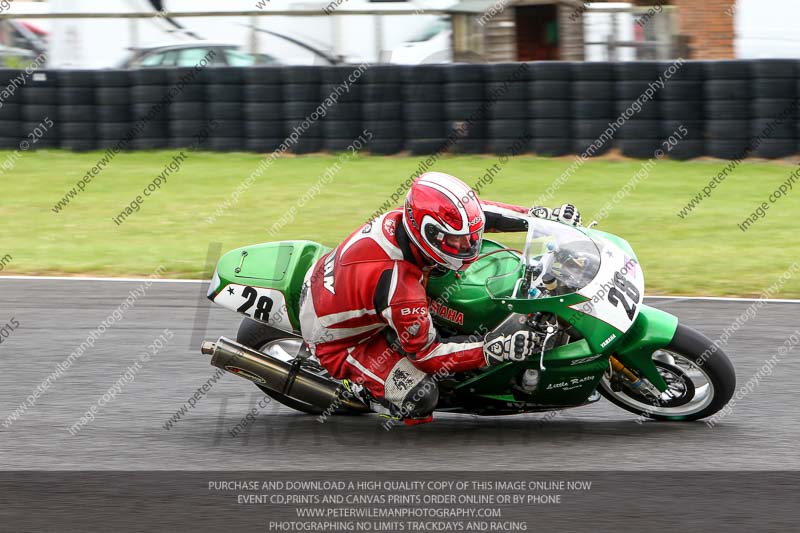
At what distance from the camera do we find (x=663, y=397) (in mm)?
5613

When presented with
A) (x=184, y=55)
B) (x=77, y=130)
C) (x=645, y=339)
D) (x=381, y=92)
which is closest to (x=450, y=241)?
(x=645, y=339)

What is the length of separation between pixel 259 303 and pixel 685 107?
895cm

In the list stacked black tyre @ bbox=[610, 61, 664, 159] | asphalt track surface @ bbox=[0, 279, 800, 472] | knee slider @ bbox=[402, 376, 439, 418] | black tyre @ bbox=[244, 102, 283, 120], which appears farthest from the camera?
black tyre @ bbox=[244, 102, 283, 120]

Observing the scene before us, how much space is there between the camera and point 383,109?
14.1m

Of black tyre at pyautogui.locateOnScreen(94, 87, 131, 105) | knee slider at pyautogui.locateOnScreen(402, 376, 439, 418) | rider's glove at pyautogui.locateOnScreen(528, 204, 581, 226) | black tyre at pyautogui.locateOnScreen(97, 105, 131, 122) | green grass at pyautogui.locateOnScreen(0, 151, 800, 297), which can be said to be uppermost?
rider's glove at pyautogui.locateOnScreen(528, 204, 581, 226)

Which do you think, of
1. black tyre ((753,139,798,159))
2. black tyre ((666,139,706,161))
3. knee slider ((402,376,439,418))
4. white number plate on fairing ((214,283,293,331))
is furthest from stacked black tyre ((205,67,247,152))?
knee slider ((402,376,439,418))

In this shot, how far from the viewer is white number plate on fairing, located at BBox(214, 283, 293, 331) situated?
5660 millimetres

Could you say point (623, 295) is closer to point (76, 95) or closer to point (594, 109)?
point (594, 109)

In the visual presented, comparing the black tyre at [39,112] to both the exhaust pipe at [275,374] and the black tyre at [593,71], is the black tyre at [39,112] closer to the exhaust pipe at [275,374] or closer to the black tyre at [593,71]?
the black tyre at [593,71]

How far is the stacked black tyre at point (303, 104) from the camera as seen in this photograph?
14.2m

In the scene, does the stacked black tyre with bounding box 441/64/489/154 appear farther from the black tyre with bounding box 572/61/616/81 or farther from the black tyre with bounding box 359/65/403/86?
the black tyre with bounding box 572/61/616/81

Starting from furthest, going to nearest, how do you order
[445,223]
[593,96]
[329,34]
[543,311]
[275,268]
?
[329,34], [593,96], [275,268], [543,311], [445,223]

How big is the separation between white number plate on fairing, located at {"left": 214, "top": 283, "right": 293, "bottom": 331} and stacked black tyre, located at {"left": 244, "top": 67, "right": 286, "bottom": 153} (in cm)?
888

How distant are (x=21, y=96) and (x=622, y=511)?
480 inches
